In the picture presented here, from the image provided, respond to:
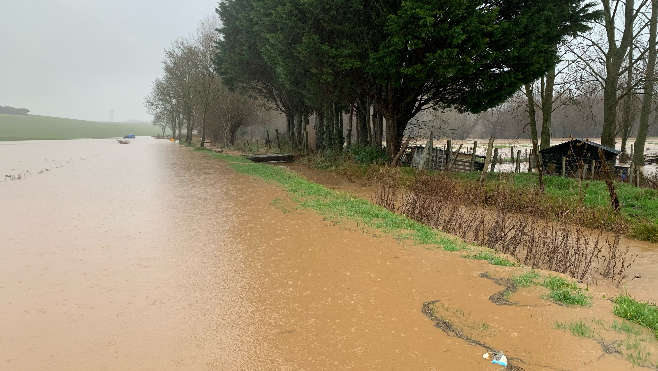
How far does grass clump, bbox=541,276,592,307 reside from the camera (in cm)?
555

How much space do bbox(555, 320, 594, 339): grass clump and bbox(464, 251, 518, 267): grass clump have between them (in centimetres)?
219

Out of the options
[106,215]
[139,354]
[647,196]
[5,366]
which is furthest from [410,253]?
[647,196]

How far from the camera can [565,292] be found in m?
5.71

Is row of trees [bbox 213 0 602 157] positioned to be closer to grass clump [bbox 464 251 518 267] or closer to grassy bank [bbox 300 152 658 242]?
grassy bank [bbox 300 152 658 242]

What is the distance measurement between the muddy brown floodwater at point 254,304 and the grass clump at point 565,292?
186 millimetres

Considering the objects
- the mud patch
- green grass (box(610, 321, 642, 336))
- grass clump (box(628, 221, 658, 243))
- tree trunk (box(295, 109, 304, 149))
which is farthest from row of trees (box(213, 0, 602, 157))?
green grass (box(610, 321, 642, 336))

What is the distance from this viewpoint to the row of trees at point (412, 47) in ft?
53.8

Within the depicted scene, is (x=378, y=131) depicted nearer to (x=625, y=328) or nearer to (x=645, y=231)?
(x=645, y=231)

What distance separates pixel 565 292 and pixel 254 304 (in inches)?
162

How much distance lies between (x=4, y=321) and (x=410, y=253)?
5.91 meters

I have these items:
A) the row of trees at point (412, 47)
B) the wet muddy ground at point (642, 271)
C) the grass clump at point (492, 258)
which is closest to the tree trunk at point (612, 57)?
the row of trees at point (412, 47)

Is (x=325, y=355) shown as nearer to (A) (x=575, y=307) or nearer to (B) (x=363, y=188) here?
(A) (x=575, y=307)

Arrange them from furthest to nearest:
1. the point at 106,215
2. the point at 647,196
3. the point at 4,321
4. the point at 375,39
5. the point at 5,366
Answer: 1. the point at 375,39
2. the point at 647,196
3. the point at 106,215
4. the point at 4,321
5. the point at 5,366

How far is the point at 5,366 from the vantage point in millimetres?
4105
